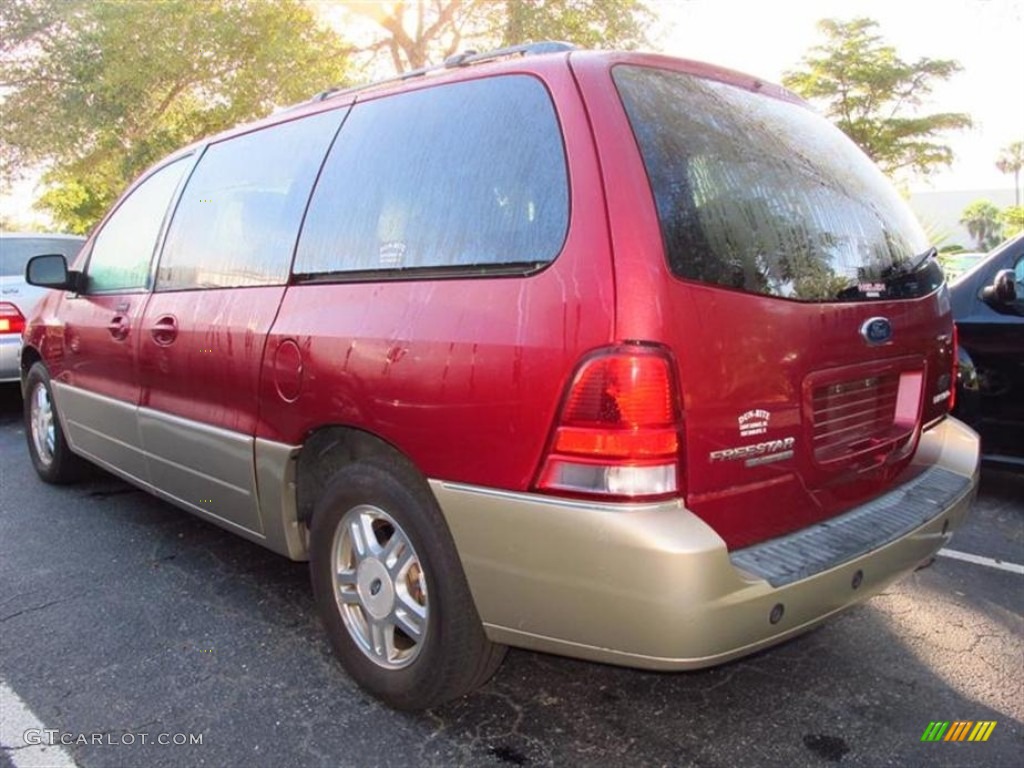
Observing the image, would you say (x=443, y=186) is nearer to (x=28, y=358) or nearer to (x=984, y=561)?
(x=984, y=561)

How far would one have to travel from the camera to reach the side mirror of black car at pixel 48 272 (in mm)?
4195

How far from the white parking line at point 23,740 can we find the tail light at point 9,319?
5101 millimetres

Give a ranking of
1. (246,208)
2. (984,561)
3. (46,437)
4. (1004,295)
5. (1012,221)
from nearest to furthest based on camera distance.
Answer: (246,208)
(984,561)
(1004,295)
(46,437)
(1012,221)

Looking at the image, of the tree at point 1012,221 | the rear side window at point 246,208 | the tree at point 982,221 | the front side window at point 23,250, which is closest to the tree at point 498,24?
the front side window at point 23,250

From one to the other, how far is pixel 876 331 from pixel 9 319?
688 cm

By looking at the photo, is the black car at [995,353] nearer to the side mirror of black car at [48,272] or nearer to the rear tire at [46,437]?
the side mirror of black car at [48,272]

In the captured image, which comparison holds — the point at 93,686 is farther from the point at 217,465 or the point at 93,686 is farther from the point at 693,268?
the point at 693,268

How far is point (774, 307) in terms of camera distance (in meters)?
2.25

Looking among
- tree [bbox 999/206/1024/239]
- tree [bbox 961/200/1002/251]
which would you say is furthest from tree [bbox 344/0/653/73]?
tree [bbox 961/200/1002/251]

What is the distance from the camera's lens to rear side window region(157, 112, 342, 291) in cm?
301

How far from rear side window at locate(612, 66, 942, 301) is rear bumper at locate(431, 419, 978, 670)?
25.9 inches

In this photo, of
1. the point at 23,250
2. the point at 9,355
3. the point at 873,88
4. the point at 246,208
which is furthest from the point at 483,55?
the point at 873,88

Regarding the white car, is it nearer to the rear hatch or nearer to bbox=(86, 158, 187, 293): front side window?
bbox=(86, 158, 187, 293): front side window

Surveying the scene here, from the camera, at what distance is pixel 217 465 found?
10.5 feet
